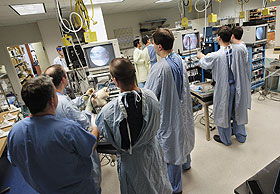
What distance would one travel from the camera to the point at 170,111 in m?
1.52

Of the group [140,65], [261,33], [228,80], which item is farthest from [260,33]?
[140,65]

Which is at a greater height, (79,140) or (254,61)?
(79,140)

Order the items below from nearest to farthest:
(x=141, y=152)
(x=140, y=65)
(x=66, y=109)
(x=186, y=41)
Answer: (x=141, y=152) < (x=66, y=109) < (x=186, y=41) < (x=140, y=65)

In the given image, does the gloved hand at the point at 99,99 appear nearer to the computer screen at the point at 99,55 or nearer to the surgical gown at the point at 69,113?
the surgical gown at the point at 69,113

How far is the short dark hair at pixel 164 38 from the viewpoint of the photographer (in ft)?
4.65

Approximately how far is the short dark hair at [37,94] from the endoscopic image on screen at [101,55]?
1278 mm

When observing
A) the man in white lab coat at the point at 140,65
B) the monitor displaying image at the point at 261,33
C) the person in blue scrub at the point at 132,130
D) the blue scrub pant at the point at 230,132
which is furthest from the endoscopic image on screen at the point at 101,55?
the monitor displaying image at the point at 261,33

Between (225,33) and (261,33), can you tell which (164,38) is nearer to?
(225,33)

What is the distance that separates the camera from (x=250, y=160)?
6.82ft

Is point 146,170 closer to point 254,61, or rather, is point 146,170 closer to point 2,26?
point 254,61

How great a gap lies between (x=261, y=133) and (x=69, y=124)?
2.74 meters

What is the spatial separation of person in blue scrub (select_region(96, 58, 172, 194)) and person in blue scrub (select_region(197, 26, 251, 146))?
1.34 m

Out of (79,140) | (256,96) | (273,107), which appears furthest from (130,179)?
(256,96)

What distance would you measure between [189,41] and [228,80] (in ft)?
3.58
